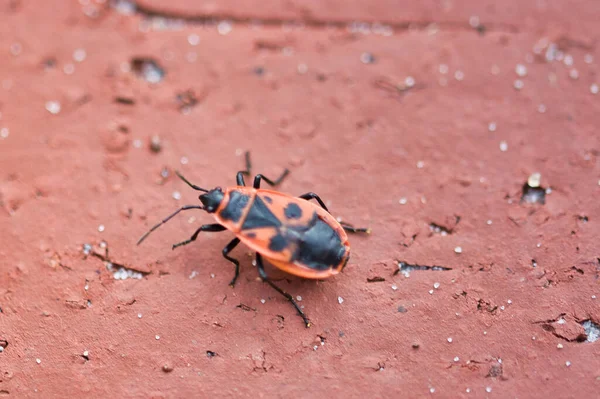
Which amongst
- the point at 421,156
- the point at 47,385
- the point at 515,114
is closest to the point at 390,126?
the point at 421,156

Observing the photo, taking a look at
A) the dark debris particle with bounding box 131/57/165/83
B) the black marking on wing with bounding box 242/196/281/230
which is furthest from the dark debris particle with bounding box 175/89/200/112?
the black marking on wing with bounding box 242/196/281/230

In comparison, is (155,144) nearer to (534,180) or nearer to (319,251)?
(319,251)

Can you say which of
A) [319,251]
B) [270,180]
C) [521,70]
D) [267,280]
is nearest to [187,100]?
[270,180]

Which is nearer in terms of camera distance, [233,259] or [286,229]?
[286,229]

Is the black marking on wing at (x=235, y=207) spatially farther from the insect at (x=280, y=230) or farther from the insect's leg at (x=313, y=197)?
the insect's leg at (x=313, y=197)

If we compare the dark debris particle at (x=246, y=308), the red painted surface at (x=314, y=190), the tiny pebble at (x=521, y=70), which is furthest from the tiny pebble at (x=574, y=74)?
the dark debris particle at (x=246, y=308)

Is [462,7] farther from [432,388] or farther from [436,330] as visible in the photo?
[432,388]

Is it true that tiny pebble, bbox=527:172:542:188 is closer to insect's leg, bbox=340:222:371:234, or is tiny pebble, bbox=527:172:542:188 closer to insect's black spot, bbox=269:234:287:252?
insect's leg, bbox=340:222:371:234
